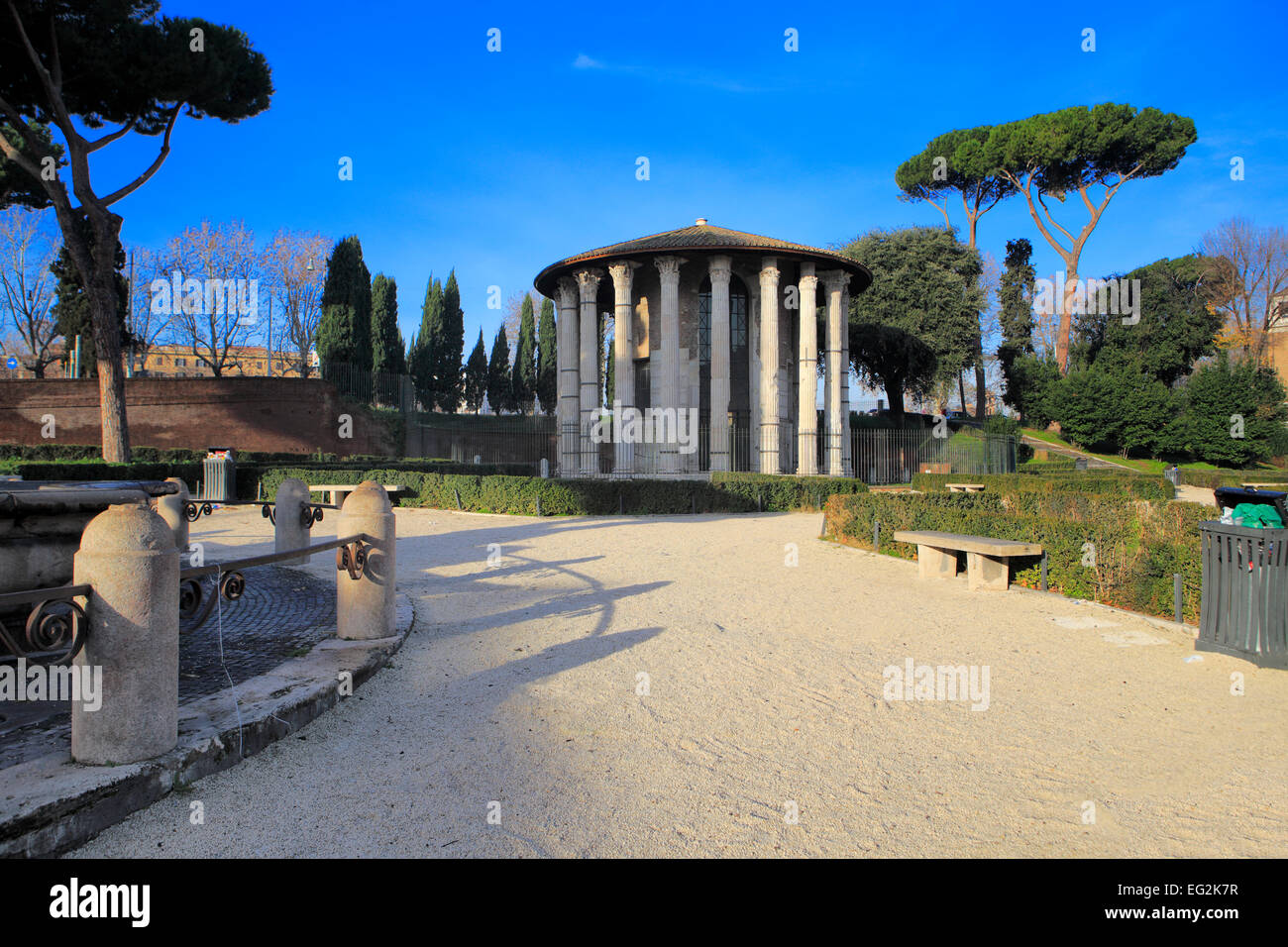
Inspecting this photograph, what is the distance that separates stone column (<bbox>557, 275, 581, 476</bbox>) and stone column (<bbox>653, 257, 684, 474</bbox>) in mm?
4201

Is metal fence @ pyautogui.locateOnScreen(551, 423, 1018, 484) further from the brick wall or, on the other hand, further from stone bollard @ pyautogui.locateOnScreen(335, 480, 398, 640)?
stone bollard @ pyautogui.locateOnScreen(335, 480, 398, 640)

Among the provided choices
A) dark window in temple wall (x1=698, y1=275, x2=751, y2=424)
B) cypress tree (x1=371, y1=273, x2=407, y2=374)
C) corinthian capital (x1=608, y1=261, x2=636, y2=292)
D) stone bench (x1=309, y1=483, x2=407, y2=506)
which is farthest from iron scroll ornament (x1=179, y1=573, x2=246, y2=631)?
cypress tree (x1=371, y1=273, x2=407, y2=374)

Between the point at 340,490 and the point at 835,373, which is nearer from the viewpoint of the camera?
the point at 340,490

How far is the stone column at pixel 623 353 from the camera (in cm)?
2745

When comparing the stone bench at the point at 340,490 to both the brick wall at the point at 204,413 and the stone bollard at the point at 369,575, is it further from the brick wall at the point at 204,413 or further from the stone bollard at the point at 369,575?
the brick wall at the point at 204,413

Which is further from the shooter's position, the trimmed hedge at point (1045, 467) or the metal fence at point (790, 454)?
the trimmed hedge at point (1045, 467)

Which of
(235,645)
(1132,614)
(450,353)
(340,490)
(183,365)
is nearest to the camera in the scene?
(235,645)

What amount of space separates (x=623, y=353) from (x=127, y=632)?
25.4 metres

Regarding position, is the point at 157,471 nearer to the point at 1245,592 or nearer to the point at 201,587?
the point at 201,587

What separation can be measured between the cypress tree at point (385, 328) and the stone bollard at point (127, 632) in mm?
39244

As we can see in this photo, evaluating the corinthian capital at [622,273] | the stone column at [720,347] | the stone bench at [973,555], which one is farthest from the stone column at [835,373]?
the stone bench at [973,555]

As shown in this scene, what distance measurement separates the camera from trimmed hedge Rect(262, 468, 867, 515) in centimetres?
1848

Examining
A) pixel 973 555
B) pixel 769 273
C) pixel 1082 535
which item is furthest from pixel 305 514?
pixel 769 273

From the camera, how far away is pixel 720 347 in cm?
2802
